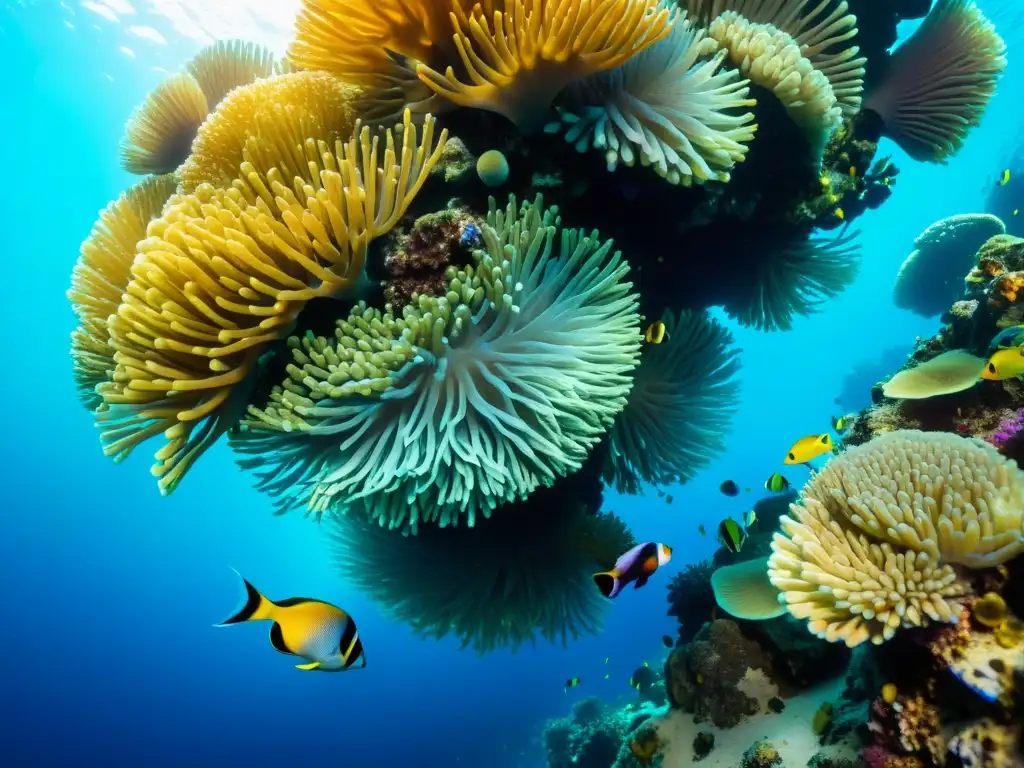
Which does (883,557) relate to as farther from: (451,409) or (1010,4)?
(1010,4)

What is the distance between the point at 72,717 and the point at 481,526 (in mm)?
49919

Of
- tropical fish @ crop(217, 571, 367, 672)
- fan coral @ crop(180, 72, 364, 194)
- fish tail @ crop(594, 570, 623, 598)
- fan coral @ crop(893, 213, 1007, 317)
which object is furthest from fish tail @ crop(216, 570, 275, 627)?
fan coral @ crop(893, 213, 1007, 317)

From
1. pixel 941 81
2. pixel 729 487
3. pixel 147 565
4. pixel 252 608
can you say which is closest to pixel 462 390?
pixel 252 608

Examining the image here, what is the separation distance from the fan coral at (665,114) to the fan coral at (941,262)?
40.1 ft

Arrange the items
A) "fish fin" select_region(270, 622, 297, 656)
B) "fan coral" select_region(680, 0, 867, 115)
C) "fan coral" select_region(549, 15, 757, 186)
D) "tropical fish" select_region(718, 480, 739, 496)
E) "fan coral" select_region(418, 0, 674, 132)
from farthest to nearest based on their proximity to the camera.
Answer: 1. "tropical fish" select_region(718, 480, 739, 496)
2. "fan coral" select_region(680, 0, 867, 115)
3. "fan coral" select_region(549, 15, 757, 186)
4. "fan coral" select_region(418, 0, 674, 132)
5. "fish fin" select_region(270, 622, 297, 656)

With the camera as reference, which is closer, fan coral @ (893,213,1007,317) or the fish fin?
the fish fin

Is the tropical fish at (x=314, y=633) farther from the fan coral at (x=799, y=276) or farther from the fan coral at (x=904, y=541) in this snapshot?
the fan coral at (x=799, y=276)

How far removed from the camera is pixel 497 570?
4.31m

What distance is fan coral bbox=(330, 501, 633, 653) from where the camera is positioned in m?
4.30

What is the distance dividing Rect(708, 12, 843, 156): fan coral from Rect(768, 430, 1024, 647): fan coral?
8.34ft

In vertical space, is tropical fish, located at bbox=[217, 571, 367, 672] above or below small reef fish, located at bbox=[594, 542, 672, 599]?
above

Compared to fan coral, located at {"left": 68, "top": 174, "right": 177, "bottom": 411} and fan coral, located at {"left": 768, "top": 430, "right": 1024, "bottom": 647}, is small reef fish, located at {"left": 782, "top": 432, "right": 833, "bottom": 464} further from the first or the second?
fan coral, located at {"left": 68, "top": 174, "right": 177, "bottom": 411}

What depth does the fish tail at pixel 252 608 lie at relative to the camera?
211 centimetres

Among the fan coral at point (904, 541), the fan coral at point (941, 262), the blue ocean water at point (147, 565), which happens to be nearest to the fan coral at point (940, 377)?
the fan coral at point (904, 541)
